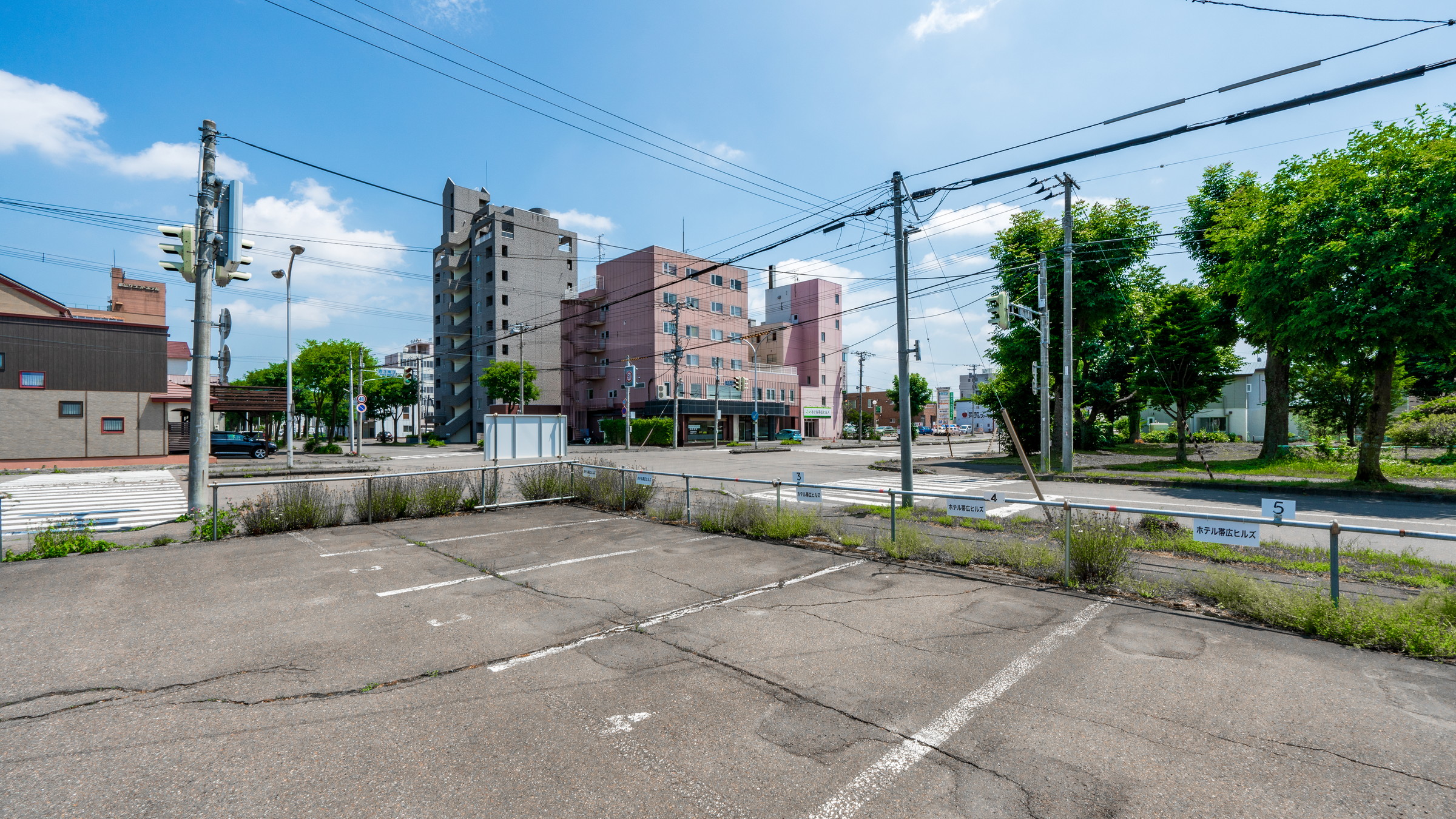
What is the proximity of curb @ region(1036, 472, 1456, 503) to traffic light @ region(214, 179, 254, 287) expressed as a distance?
2268cm

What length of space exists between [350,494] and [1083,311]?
1239 inches

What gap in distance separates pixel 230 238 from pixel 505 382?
4443 centimetres

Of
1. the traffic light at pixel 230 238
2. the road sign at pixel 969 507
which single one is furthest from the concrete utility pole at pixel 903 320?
the traffic light at pixel 230 238

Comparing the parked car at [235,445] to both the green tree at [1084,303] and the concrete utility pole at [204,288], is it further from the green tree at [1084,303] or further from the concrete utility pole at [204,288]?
the green tree at [1084,303]

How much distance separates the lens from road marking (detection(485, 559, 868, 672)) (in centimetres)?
511

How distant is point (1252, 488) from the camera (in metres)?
17.0

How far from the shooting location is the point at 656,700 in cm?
435

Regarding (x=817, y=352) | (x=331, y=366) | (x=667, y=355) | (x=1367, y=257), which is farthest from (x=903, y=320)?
(x=817, y=352)

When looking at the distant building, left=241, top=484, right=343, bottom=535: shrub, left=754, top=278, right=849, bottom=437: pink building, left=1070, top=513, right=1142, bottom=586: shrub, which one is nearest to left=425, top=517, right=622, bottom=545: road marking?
left=241, top=484, right=343, bottom=535: shrub

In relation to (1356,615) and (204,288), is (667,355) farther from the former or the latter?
(1356,615)

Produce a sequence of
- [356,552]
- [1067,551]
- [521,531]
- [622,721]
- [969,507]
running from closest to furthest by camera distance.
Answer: [622,721] < [1067,551] < [969,507] < [356,552] < [521,531]

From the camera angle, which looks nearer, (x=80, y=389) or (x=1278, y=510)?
(x=1278, y=510)

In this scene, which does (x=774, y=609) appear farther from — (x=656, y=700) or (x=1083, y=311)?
(x=1083, y=311)

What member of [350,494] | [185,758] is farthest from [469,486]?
[185,758]
